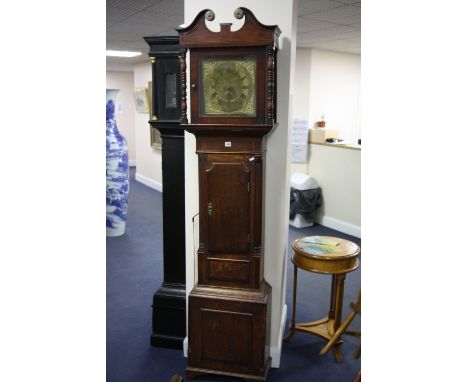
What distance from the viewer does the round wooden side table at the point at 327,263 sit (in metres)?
2.70

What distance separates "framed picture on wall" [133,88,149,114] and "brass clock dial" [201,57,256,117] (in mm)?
6203

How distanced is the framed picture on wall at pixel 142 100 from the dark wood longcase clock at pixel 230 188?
5984 millimetres

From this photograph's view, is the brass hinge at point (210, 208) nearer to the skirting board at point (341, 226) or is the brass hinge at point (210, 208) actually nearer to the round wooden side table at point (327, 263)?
the round wooden side table at point (327, 263)

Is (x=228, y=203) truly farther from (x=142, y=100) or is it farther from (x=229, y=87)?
(x=142, y=100)

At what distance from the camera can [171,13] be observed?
3.87 metres

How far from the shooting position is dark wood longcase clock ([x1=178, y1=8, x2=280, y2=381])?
2.19 meters

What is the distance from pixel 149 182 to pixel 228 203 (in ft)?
22.0

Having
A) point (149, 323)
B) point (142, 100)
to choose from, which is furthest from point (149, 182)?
point (149, 323)

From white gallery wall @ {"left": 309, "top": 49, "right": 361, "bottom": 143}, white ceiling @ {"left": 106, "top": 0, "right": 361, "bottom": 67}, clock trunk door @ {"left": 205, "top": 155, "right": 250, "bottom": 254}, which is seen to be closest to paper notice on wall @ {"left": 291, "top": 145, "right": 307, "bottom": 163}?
white gallery wall @ {"left": 309, "top": 49, "right": 361, "bottom": 143}

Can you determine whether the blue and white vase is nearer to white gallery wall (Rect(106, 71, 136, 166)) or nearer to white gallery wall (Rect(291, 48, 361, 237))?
white gallery wall (Rect(291, 48, 361, 237))

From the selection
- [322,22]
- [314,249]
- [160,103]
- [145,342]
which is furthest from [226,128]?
[322,22]
